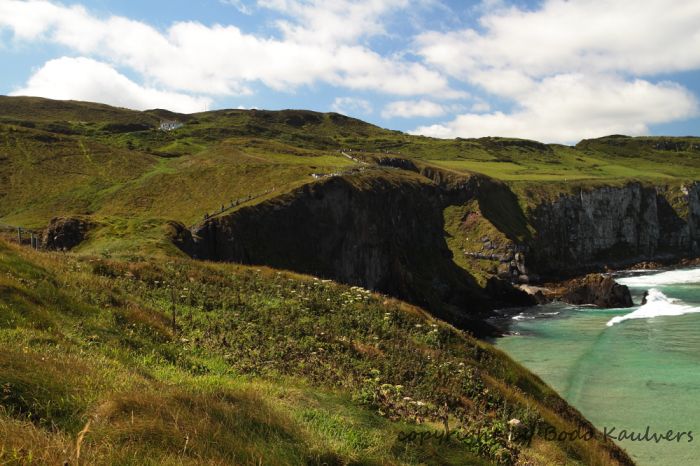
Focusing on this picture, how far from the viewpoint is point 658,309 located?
2726 inches

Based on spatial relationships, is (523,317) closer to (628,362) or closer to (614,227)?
(628,362)

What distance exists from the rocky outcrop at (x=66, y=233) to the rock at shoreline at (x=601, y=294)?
231 feet

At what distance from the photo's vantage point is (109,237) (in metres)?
39.7

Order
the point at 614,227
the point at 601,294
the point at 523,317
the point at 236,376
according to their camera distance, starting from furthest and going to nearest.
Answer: the point at 614,227 < the point at 601,294 < the point at 523,317 < the point at 236,376

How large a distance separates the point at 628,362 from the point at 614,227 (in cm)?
11047

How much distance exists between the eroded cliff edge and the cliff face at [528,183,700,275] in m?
0.32

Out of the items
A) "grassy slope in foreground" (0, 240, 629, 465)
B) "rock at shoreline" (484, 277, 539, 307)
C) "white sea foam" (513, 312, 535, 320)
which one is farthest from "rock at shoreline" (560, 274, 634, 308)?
"grassy slope in foreground" (0, 240, 629, 465)

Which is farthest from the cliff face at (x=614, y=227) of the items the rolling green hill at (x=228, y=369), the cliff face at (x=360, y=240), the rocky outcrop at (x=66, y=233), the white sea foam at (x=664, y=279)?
the rolling green hill at (x=228, y=369)

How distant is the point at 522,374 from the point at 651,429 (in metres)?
12.8

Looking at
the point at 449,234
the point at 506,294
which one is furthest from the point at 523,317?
the point at 449,234

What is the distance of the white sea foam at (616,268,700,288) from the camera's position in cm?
10178

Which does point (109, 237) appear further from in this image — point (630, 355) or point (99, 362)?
point (630, 355)

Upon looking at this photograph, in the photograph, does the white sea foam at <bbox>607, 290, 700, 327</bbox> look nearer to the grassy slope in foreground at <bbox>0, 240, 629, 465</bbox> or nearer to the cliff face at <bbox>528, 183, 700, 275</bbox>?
the cliff face at <bbox>528, 183, 700, 275</bbox>

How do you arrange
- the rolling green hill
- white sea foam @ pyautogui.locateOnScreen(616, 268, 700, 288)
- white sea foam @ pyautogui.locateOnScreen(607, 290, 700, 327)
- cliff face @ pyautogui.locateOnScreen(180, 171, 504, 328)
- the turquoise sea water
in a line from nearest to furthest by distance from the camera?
the rolling green hill
the turquoise sea water
cliff face @ pyautogui.locateOnScreen(180, 171, 504, 328)
white sea foam @ pyautogui.locateOnScreen(607, 290, 700, 327)
white sea foam @ pyautogui.locateOnScreen(616, 268, 700, 288)
